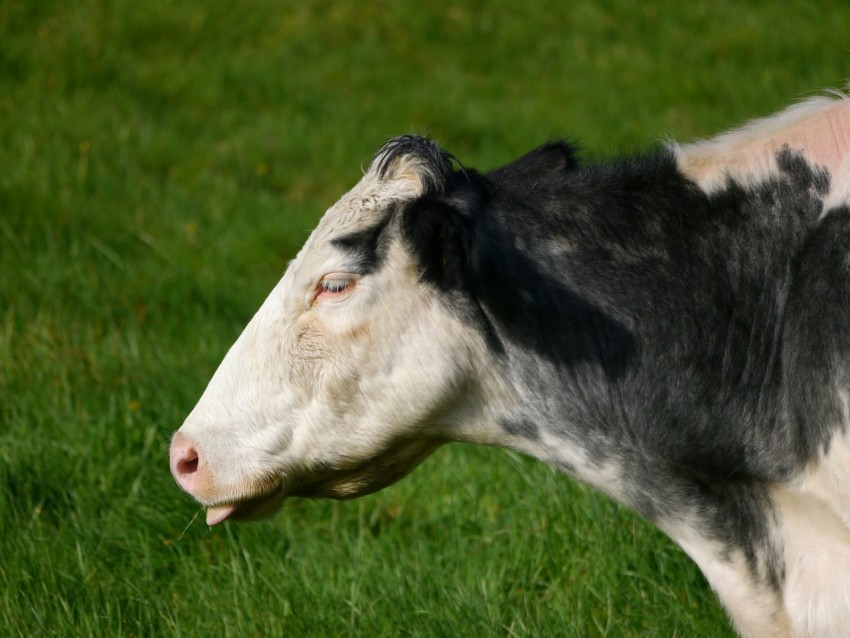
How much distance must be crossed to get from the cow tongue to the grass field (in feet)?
2.00

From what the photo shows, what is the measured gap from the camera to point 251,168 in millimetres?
8594

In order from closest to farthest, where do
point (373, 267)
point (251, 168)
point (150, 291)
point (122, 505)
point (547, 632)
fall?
point (373, 267) < point (547, 632) < point (122, 505) < point (150, 291) < point (251, 168)

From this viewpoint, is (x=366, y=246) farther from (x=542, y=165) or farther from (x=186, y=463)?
(x=186, y=463)

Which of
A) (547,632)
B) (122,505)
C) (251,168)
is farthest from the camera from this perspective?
(251,168)

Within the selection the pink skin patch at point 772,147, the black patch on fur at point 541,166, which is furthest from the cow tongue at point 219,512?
the pink skin patch at point 772,147

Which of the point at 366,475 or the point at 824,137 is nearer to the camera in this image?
the point at 824,137

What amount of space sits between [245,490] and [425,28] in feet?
28.3

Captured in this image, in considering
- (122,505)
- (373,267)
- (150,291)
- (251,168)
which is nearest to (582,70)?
(251,168)

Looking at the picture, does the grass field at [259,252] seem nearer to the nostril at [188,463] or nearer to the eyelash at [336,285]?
the nostril at [188,463]

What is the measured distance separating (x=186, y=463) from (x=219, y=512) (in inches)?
6.6

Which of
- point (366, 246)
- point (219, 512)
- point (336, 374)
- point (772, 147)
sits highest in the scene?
point (772, 147)

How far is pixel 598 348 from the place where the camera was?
10.2ft

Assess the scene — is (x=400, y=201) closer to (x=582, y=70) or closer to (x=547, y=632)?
(x=547, y=632)

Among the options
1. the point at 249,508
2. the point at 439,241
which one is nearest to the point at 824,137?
the point at 439,241
